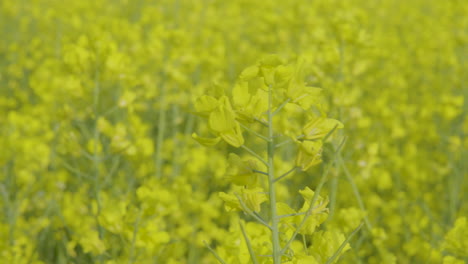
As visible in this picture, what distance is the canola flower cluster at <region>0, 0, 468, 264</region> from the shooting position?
0.89 meters

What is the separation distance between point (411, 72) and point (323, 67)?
2.95 m

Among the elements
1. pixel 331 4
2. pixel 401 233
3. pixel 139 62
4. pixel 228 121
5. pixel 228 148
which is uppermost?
pixel 228 121

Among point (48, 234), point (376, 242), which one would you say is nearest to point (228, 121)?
point (376, 242)

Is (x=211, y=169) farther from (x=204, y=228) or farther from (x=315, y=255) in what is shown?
(x=315, y=255)

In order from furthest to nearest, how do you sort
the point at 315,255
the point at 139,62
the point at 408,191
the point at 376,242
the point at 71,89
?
the point at 139,62
the point at 408,191
the point at 71,89
the point at 376,242
the point at 315,255

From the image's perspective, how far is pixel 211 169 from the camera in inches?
121

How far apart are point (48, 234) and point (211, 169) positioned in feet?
3.39

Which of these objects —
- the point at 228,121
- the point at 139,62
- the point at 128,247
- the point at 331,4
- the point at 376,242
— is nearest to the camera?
the point at 228,121

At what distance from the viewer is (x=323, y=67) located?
2.41 meters

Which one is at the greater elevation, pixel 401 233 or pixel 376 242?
pixel 376 242

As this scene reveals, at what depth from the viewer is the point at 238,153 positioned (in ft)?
10.6

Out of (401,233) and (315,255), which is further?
(401,233)

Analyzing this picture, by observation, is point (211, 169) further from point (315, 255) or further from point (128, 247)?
point (315, 255)

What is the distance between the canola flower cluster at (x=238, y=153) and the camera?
2.92ft
